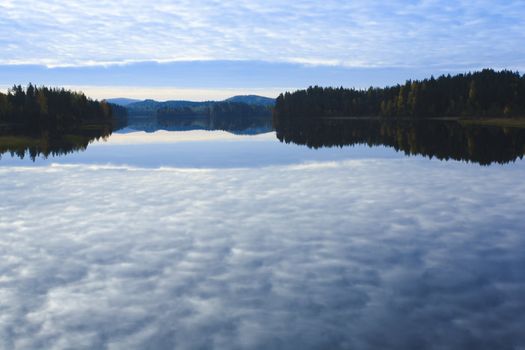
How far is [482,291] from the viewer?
13.0 metres

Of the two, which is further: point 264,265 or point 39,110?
point 39,110

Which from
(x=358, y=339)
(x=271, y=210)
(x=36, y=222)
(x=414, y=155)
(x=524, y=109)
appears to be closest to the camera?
(x=358, y=339)

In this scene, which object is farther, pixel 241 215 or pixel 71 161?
pixel 71 161

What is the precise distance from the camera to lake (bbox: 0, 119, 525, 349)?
10.8 m

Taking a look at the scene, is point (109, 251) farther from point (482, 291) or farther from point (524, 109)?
point (524, 109)

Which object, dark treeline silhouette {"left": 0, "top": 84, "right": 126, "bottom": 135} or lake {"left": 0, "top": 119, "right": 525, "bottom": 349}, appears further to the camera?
dark treeline silhouette {"left": 0, "top": 84, "right": 126, "bottom": 135}

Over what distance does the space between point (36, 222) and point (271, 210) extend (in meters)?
10.6

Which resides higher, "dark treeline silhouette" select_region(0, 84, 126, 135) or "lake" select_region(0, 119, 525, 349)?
"dark treeline silhouette" select_region(0, 84, 126, 135)

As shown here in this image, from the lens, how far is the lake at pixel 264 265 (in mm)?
10750

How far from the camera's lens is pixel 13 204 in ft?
85.5

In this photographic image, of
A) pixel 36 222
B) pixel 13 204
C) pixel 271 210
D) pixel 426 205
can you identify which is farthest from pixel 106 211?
pixel 426 205

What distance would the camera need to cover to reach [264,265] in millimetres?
15531

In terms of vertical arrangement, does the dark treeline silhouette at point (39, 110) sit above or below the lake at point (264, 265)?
above

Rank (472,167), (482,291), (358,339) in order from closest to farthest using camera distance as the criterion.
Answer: (358,339) → (482,291) → (472,167)
